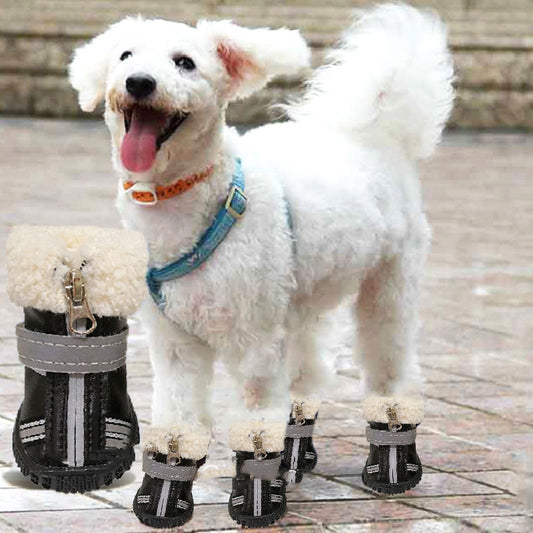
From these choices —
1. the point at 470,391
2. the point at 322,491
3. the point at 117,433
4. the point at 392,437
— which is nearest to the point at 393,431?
the point at 392,437

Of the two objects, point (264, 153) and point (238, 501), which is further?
point (264, 153)

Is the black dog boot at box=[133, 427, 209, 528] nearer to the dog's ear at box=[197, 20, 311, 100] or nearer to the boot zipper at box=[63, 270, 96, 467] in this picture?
the boot zipper at box=[63, 270, 96, 467]

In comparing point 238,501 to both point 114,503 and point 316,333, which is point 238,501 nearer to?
point 114,503

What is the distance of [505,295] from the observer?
24.0 feet

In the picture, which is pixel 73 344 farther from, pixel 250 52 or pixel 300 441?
pixel 300 441

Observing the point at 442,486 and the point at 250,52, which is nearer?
the point at 250,52

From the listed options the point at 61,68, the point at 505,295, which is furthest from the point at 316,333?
the point at 61,68

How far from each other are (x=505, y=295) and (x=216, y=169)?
388 cm

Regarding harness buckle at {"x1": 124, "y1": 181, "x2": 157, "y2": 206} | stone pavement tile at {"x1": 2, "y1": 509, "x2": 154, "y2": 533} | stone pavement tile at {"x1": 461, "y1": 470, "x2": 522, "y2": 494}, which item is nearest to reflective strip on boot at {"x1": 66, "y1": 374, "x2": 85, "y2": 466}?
stone pavement tile at {"x1": 2, "y1": 509, "x2": 154, "y2": 533}

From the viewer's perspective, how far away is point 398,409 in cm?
415

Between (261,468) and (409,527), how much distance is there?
1.45 feet

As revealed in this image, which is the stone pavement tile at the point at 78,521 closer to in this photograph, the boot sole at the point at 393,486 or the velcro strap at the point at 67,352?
the velcro strap at the point at 67,352

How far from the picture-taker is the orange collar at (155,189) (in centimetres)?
363

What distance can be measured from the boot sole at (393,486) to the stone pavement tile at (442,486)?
1 cm
